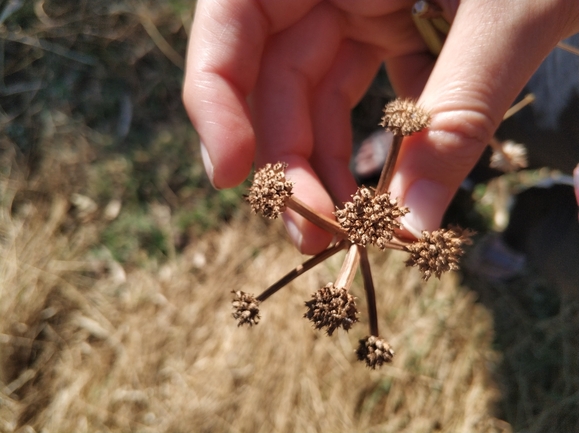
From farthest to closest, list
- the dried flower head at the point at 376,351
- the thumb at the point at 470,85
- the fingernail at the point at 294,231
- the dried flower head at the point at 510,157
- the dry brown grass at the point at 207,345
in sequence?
1. the dry brown grass at the point at 207,345
2. the dried flower head at the point at 510,157
3. the fingernail at the point at 294,231
4. the thumb at the point at 470,85
5. the dried flower head at the point at 376,351

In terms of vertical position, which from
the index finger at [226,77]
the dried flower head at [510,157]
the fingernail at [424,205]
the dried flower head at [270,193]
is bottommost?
the dried flower head at [270,193]

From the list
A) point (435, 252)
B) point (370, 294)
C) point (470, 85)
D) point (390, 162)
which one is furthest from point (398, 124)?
point (370, 294)

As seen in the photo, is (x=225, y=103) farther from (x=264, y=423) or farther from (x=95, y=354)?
(x=95, y=354)

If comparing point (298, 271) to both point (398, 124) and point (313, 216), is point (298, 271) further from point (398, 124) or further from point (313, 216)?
point (398, 124)

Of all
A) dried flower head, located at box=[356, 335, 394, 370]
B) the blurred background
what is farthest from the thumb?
the blurred background

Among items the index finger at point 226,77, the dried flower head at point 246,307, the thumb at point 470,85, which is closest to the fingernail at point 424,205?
the thumb at point 470,85

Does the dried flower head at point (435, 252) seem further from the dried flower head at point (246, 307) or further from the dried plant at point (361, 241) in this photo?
the dried flower head at point (246, 307)
